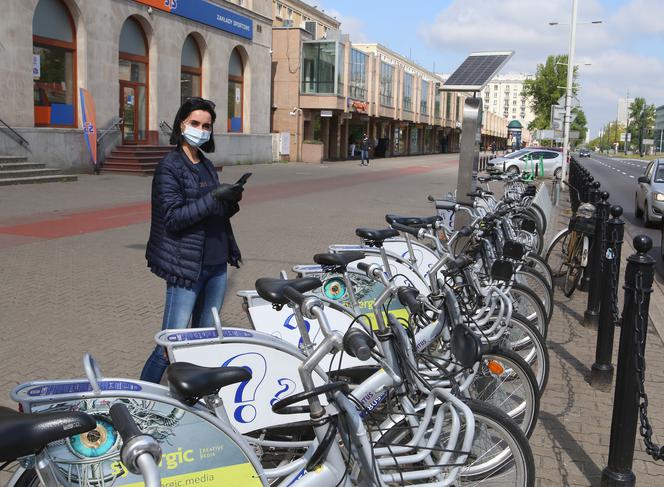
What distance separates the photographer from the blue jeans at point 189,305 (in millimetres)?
3701

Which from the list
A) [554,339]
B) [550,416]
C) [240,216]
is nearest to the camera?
[550,416]

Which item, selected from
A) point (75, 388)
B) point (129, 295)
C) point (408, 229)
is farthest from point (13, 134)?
point (75, 388)

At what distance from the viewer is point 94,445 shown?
2.01 m

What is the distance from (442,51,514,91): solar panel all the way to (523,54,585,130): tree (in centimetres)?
6114

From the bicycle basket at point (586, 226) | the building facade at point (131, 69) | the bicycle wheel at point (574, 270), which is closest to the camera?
the bicycle basket at point (586, 226)

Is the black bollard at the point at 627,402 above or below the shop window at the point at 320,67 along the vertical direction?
below

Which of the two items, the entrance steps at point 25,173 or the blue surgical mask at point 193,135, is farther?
the entrance steps at point 25,173

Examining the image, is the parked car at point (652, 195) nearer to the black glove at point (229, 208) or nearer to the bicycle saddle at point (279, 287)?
the black glove at point (229, 208)

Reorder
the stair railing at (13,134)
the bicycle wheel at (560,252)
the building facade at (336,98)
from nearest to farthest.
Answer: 1. the bicycle wheel at (560,252)
2. the stair railing at (13,134)
3. the building facade at (336,98)

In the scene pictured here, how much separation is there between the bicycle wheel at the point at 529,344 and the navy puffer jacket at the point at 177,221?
1.96 metres

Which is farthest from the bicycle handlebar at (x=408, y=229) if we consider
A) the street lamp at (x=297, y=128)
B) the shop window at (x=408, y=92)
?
the shop window at (x=408, y=92)

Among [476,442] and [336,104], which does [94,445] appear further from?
[336,104]

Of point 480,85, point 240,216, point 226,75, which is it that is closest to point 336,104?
point 226,75

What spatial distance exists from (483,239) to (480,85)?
5444mm
